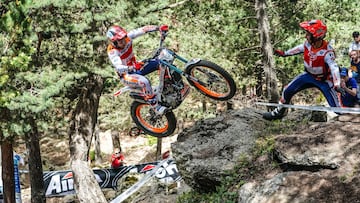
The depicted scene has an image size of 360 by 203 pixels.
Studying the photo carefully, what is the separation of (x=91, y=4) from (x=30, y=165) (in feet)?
18.7

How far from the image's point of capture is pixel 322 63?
275 inches

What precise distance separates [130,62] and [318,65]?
310 cm

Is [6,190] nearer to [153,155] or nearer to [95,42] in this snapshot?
[95,42]

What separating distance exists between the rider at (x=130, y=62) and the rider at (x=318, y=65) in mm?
2311

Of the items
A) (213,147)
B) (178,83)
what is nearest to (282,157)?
(213,147)

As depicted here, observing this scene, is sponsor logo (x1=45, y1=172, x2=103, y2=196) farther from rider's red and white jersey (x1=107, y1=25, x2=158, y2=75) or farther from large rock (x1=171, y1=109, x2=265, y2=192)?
rider's red and white jersey (x1=107, y1=25, x2=158, y2=75)

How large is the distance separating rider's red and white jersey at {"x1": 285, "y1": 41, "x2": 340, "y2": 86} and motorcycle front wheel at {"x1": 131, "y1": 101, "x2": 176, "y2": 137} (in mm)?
2669

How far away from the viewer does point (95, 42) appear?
11.4 metres

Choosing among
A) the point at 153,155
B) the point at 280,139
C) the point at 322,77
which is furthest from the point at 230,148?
the point at 153,155

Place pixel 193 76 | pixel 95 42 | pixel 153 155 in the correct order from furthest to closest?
1. pixel 153 155
2. pixel 95 42
3. pixel 193 76

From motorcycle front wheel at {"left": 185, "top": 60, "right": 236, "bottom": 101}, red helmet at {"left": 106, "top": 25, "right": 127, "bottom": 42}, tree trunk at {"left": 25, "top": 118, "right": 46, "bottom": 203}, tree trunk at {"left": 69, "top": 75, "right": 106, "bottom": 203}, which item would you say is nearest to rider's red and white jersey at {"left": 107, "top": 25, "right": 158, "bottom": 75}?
red helmet at {"left": 106, "top": 25, "right": 127, "bottom": 42}

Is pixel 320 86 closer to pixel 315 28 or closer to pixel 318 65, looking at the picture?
pixel 318 65

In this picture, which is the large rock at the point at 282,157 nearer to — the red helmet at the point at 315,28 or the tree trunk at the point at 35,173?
the red helmet at the point at 315,28

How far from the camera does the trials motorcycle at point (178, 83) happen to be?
7.46 metres
